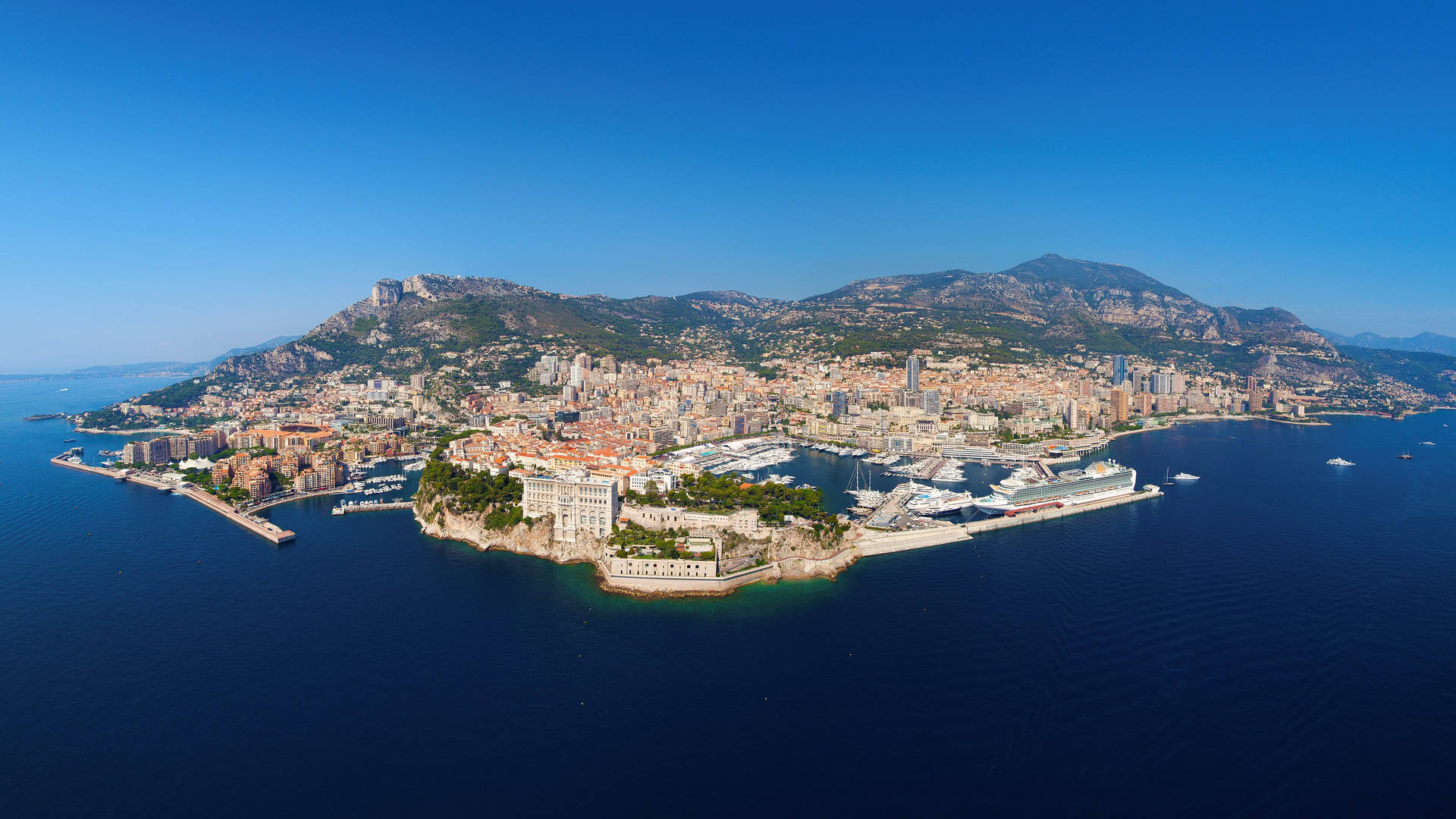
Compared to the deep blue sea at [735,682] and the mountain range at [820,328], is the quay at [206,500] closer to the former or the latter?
the deep blue sea at [735,682]

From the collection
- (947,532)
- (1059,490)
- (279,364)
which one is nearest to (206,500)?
(947,532)

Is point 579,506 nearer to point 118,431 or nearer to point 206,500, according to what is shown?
point 206,500

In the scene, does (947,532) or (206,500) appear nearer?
(947,532)

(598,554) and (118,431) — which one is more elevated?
(118,431)

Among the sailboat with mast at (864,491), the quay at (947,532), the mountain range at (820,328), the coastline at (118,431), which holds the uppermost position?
the mountain range at (820,328)

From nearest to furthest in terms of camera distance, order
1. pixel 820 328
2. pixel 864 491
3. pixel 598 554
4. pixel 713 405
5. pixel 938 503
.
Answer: pixel 598 554, pixel 938 503, pixel 864 491, pixel 713 405, pixel 820 328

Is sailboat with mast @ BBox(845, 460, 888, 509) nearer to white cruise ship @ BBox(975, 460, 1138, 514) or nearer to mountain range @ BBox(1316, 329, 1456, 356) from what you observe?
white cruise ship @ BBox(975, 460, 1138, 514)

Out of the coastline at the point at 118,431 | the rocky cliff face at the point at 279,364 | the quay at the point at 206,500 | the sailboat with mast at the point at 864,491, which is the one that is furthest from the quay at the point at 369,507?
the rocky cliff face at the point at 279,364
